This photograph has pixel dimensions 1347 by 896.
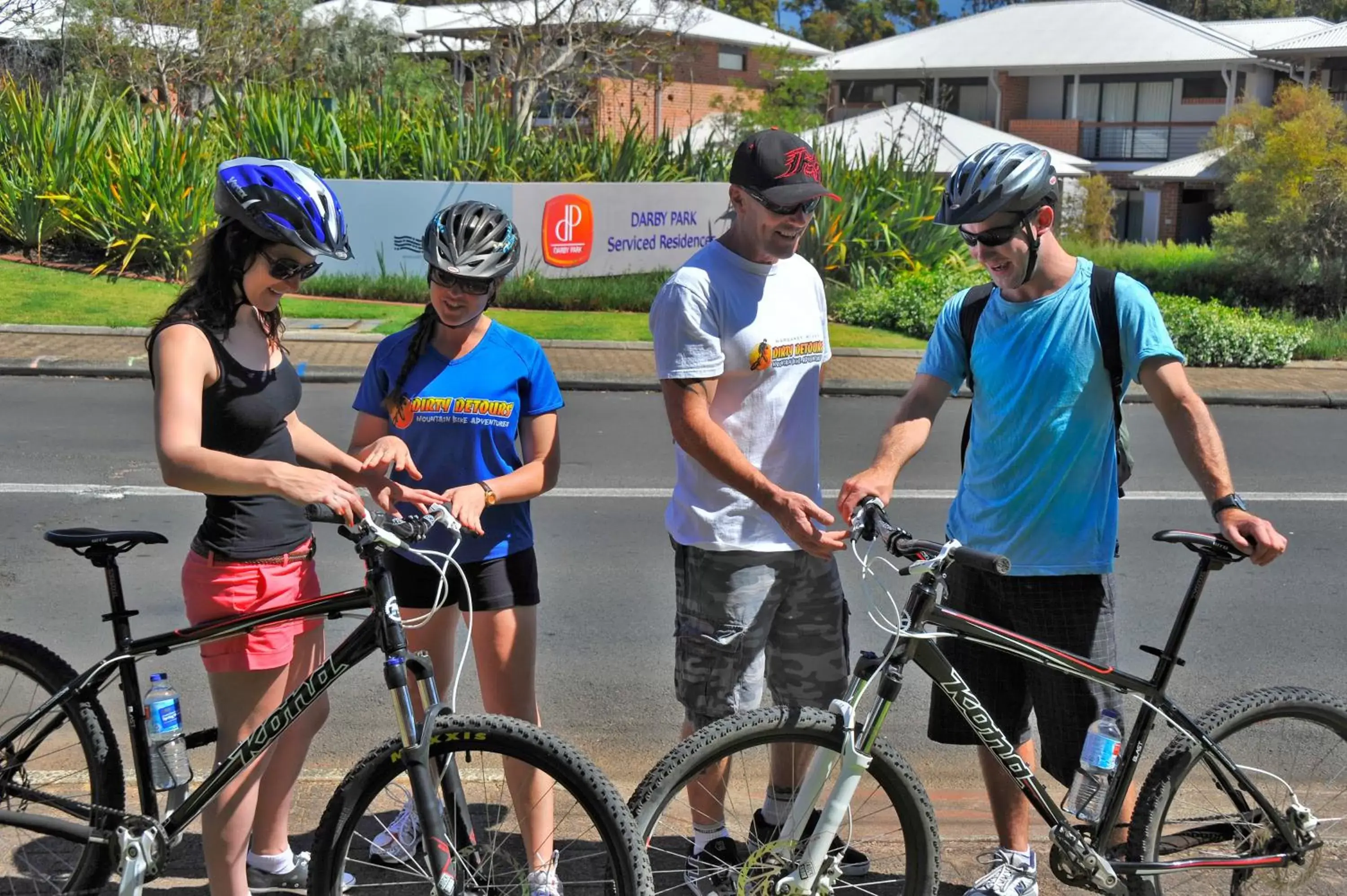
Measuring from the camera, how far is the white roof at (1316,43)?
126 ft

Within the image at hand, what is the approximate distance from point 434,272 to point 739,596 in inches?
44.7

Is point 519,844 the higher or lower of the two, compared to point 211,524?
lower

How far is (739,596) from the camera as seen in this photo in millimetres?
3611

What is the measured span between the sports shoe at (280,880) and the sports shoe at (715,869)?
99cm

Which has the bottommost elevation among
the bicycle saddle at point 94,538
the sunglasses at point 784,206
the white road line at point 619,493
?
the white road line at point 619,493

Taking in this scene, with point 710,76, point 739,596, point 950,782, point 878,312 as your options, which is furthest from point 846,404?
point 710,76

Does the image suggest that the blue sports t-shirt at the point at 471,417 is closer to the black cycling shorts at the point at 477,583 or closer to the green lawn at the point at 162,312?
the black cycling shorts at the point at 477,583

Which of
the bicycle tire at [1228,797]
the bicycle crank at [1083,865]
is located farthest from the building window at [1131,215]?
the bicycle crank at [1083,865]

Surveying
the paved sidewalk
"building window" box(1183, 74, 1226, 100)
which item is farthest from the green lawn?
"building window" box(1183, 74, 1226, 100)

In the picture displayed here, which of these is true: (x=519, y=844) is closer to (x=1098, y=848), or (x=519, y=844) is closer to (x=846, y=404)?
(x=1098, y=848)

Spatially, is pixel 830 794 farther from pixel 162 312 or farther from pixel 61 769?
pixel 162 312

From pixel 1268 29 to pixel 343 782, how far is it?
4715cm

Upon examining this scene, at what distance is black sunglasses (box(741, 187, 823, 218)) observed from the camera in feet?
11.3

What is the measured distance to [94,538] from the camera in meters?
3.26
